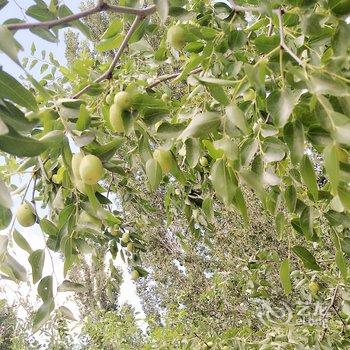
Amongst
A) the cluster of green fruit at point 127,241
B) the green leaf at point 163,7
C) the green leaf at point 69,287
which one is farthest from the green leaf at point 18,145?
the cluster of green fruit at point 127,241

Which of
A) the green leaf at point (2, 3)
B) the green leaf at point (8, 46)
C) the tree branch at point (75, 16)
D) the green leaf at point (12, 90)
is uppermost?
the green leaf at point (8, 46)

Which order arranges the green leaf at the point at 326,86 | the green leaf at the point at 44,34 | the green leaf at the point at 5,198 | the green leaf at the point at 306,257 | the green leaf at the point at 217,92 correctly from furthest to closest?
the green leaf at the point at 306,257 < the green leaf at the point at 44,34 < the green leaf at the point at 217,92 < the green leaf at the point at 326,86 < the green leaf at the point at 5,198

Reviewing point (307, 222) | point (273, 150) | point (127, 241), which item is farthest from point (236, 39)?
point (127, 241)

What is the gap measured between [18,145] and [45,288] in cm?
46

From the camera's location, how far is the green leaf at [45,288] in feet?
2.94

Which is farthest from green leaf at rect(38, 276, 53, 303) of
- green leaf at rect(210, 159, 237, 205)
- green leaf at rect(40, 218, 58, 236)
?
green leaf at rect(210, 159, 237, 205)

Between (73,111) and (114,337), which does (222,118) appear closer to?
(73,111)

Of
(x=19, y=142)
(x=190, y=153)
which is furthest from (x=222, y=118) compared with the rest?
(x=19, y=142)

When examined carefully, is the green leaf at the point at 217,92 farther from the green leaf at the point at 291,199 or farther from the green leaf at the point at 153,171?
the green leaf at the point at 291,199

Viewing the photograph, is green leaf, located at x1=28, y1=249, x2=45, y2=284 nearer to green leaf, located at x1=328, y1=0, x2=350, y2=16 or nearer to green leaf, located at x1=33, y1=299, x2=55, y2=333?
green leaf, located at x1=33, y1=299, x2=55, y2=333

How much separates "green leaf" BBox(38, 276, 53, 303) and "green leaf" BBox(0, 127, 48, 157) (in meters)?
0.43

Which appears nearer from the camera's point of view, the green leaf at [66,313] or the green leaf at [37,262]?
the green leaf at [37,262]

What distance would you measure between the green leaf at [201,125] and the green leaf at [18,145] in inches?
9.3

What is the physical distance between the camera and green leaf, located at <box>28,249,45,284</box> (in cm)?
90
